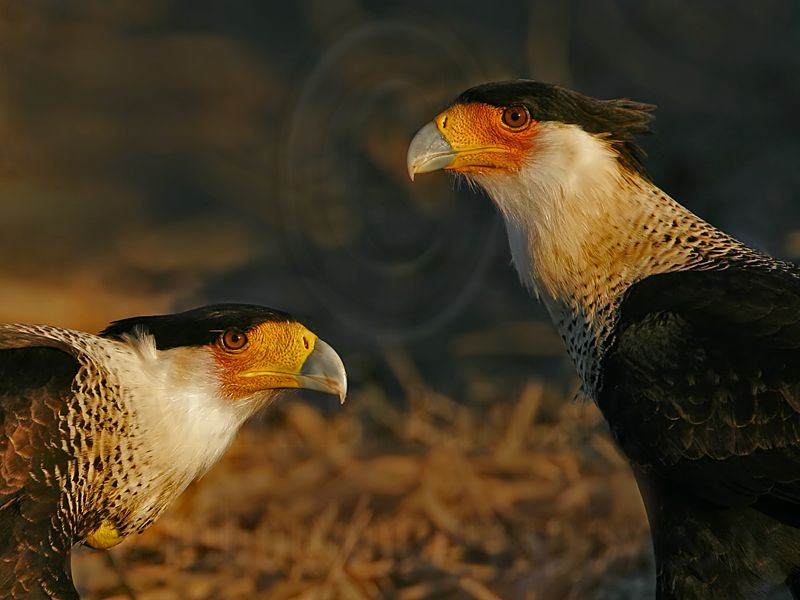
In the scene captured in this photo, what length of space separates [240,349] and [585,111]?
1043mm

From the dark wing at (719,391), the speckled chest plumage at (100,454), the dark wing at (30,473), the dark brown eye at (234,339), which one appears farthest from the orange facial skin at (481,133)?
the dark wing at (30,473)

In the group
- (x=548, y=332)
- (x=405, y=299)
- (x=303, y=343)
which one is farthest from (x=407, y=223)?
(x=303, y=343)

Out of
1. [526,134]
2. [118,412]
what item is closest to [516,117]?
[526,134]

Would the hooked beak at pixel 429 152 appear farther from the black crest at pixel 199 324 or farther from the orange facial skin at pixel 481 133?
the black crest at pixel 199 324

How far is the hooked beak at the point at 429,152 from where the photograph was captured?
3979 mm

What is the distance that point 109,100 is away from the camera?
25.1 ft

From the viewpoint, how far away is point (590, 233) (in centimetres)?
391

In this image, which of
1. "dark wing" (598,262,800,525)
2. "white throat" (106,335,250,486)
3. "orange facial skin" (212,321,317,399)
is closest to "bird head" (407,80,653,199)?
"dark wing" (598,262,800,525)

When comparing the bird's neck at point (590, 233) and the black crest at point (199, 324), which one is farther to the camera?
the bird's neck at point (590, 233)

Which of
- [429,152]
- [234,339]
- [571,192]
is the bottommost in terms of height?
[234,339]

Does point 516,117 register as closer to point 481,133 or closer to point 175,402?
point 481,133

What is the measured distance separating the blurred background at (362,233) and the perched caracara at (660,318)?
961 mm

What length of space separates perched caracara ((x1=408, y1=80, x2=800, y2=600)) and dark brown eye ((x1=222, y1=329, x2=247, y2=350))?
2.17ft

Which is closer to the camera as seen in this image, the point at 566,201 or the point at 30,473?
the point at 30,473
